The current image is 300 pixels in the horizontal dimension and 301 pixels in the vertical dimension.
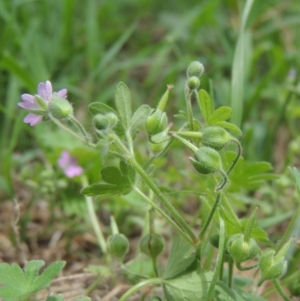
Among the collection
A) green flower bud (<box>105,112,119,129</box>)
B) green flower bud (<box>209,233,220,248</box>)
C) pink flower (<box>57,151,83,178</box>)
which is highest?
green flower bud (<box>105,112,119,129</box>)

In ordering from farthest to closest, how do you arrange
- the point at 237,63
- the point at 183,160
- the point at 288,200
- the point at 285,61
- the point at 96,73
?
the point at 285,61 < the point at 96,73 < the point at 183,160 < the point at 288,200 < the point at 237,63

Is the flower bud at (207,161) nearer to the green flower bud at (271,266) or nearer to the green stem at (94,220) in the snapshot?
the green flower bud at (271,266)

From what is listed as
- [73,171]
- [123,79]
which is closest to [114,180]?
[73,171]

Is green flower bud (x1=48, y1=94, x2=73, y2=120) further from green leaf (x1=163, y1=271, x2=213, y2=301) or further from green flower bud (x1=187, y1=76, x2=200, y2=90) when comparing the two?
green leaf (x1=163, y1=271, x2=213, y2=301)

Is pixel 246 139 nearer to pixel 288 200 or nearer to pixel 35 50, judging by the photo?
pixel 288 200

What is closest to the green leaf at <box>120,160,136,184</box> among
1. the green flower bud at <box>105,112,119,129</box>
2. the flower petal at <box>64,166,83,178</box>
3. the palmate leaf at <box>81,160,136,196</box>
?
the palmate leaf at <box>81,160,136,196</box>

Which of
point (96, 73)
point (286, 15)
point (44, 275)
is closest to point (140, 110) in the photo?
point (44, 275)

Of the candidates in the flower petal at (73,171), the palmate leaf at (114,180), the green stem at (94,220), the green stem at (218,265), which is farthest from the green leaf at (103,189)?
the flower petal at (73,171)
